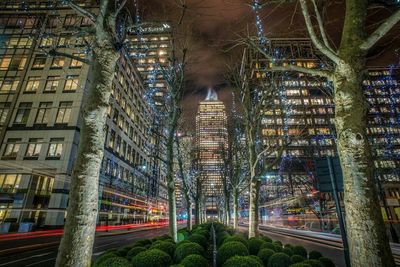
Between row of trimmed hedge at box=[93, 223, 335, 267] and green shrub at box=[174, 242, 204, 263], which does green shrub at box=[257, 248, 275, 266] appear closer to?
row of trimmed hedge at box=[93, 223, 335, 267]

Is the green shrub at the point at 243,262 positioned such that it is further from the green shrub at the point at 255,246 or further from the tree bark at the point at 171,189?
the tree bark at the point at 171,189

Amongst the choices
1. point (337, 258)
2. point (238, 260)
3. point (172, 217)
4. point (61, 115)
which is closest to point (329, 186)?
point (238, 260)

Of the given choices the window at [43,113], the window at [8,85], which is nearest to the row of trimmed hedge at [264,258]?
the window at [43,113]

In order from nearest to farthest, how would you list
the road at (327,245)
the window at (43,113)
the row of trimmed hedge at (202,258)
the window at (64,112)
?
the row of trimmed hedge at (202,258), the road at (327,245), the window at (64,112), the window at (43,113)

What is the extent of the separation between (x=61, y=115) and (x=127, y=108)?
52.2ft

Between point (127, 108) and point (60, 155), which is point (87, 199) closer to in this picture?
point (60, 155)

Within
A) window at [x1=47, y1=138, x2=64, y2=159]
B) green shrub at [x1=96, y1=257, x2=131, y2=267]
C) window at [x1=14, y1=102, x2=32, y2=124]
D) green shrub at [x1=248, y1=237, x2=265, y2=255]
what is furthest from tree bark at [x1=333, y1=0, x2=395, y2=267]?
window at [x1=14, y1=102, x2=32, y2=124]

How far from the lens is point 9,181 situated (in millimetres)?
27062

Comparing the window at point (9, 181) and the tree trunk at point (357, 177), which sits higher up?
the window at point (9, 181)

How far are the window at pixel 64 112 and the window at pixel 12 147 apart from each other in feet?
20.1

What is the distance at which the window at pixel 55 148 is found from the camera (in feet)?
90.9

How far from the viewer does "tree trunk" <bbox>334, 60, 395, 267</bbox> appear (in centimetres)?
296

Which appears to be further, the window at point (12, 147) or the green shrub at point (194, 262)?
the window at point (12, 147)

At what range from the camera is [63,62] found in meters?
32.8
